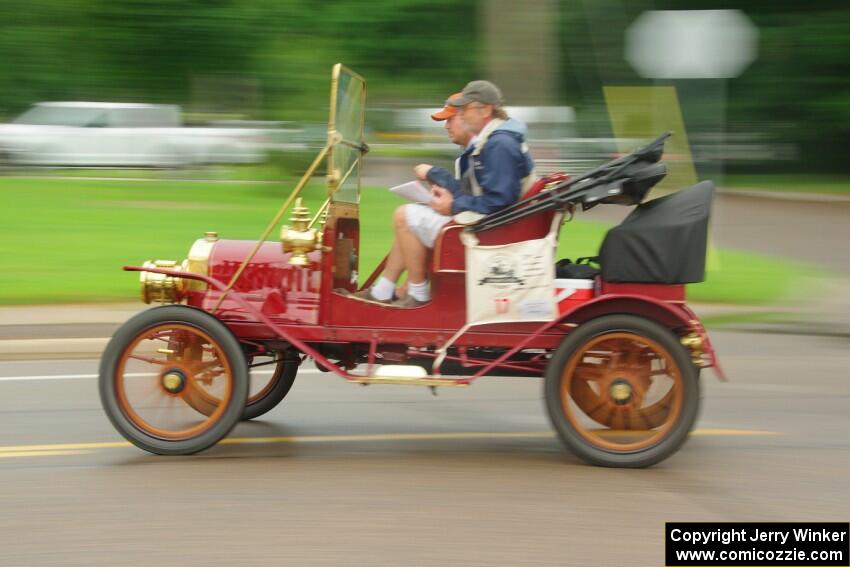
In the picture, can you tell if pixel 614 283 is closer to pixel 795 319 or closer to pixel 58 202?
pixel 795 319

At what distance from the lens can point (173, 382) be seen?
577 cm

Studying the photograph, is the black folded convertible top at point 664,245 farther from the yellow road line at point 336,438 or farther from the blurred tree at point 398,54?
the blurred tree at point 398,54

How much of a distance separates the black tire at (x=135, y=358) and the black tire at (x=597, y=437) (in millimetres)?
1547

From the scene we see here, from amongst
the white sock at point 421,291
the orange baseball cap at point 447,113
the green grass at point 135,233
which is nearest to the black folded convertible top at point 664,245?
the white sock at point 421,291

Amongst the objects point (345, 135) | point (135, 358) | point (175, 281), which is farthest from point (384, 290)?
A: point (135, 358)

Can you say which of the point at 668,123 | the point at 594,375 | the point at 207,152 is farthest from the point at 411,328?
the point at 207,152

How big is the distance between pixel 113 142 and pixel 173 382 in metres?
18.1

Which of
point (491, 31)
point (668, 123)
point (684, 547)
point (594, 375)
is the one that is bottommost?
point (684, 547)

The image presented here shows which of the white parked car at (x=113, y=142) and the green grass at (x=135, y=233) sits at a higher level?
the white parked car at (x=113, y=142)

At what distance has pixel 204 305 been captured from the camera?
19.3ft

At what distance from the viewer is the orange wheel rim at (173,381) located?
5.68 metres

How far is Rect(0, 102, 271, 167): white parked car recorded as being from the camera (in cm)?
2252

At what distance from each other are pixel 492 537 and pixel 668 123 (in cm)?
774

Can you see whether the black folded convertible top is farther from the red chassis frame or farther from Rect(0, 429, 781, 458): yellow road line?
Rect(0, 429, 781, 458): yellow road line
